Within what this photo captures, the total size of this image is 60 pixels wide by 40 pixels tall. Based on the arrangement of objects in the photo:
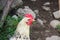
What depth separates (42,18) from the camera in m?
4.52

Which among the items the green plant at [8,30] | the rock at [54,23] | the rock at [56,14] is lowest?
the green plant at [8,30]

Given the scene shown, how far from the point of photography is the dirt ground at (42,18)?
4.12 meters

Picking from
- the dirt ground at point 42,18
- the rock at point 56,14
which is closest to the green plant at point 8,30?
the dirt ground at point 42,18

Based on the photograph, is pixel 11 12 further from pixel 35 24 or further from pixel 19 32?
pixel 19 32

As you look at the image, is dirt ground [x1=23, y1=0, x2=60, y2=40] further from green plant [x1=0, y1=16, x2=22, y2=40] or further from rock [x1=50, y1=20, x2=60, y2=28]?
green plant [x1=0, y1=16, x2=22, y2=40]

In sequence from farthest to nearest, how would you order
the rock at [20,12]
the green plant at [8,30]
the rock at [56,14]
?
the rock at [56,14] < the rock at [20,12] < the green plant at [8,30]

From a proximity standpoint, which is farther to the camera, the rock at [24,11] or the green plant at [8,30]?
the rock at [24,11]

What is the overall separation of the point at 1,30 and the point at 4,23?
0.11 metres

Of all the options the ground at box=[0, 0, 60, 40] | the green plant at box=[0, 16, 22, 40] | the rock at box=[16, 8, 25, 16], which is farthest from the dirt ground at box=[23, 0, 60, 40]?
the green plant at box=[0, 16, 22, 40]

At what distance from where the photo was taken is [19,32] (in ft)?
11.0

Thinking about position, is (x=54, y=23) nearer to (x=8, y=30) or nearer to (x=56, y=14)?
(x=56, y=14)

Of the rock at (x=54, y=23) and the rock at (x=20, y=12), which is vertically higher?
the rock at (x=20, y=12)

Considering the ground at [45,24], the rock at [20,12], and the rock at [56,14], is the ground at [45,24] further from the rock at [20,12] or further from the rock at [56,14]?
the rock at [20,12]

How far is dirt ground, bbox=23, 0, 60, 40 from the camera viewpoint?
412cm
